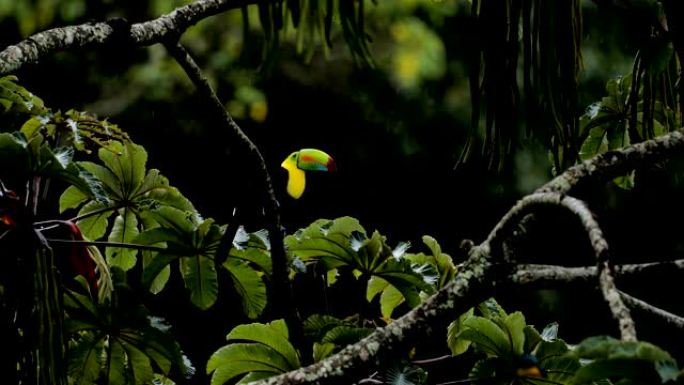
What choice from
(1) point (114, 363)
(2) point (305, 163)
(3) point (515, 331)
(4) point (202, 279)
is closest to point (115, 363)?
(1) point (114, 363)

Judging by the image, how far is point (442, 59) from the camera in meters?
3.41

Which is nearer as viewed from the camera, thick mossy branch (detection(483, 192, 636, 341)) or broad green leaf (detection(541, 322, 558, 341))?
thick mossy branch (detection(483, 192, 636, 341))

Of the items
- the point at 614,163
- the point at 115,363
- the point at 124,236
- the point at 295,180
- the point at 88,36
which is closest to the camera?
the point at 614,163

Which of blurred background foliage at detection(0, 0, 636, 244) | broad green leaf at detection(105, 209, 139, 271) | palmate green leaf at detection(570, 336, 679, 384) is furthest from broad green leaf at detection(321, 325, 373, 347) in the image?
blurred background foliage at detection(0, 0, 636, 244)

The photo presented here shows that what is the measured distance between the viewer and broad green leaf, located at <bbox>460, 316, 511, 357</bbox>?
1139mm

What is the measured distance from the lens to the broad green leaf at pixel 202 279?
117 cm

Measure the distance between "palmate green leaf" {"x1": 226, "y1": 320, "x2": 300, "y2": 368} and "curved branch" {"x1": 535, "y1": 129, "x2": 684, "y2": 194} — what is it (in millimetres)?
504

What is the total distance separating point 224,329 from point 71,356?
243cm

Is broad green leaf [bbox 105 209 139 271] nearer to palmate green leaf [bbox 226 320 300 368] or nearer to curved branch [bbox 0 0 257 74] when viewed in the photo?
palmate green leaf [bbox 226 320 300 368]

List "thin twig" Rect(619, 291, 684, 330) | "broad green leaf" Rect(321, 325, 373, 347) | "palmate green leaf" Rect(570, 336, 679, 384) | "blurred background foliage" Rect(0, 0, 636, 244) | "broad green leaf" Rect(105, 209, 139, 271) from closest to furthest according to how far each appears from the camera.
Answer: "palmate green leaf" Rect(570, 336, 679, 384) → "thin twig" Rect(619, 291, 684, 330) → "broad green leaf" Rect(321, 325, 373, 347) → "broad green leaf" Rect(105, 209, 139, 271) → "blurred background foliage" Rect(0, 0, 636, 244)

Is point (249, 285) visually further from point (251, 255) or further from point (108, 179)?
point (108, 179)

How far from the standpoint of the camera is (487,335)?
1150 mm

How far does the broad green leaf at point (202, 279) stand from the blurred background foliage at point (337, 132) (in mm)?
2465

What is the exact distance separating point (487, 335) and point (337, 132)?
279 cm
